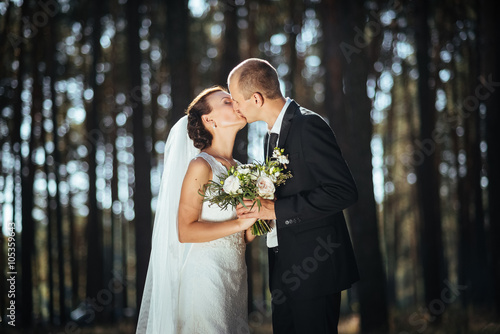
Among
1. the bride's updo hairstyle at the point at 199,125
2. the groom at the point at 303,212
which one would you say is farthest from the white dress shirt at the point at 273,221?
the bride's updo hairstyle at the point at 199,125

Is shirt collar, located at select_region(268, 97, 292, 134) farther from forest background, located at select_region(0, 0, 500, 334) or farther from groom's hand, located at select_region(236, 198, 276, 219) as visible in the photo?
forest background, located at select_region(0, 0, 500, 334)

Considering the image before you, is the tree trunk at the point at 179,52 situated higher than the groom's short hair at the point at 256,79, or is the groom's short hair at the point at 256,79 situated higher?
the tree trunk at the point at 179,52

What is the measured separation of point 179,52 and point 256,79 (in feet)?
15.0

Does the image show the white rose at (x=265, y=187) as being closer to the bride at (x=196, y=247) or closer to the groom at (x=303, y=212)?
the groom at (x=303, y=212)

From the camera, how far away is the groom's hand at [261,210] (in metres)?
2.88

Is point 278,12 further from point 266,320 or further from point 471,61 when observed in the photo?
point 266,320

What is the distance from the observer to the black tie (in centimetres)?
304

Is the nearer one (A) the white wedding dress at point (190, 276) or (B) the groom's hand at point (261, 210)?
(B) the groom's hand at point (261, 210)

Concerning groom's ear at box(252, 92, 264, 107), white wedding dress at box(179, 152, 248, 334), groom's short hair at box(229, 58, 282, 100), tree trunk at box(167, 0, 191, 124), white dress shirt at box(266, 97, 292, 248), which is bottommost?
white wedding dress at box(179, 152, 248, 334)

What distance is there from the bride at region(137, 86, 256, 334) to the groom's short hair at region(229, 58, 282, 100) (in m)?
0.35

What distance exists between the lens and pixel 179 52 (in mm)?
7281

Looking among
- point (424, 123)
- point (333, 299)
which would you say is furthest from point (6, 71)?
point (333, 299)

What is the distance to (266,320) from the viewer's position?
31.3 ft

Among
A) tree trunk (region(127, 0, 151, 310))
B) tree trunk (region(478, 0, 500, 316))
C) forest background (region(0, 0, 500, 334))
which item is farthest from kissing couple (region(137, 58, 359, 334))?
tree trunk (region(478, 0, 500, 316))
